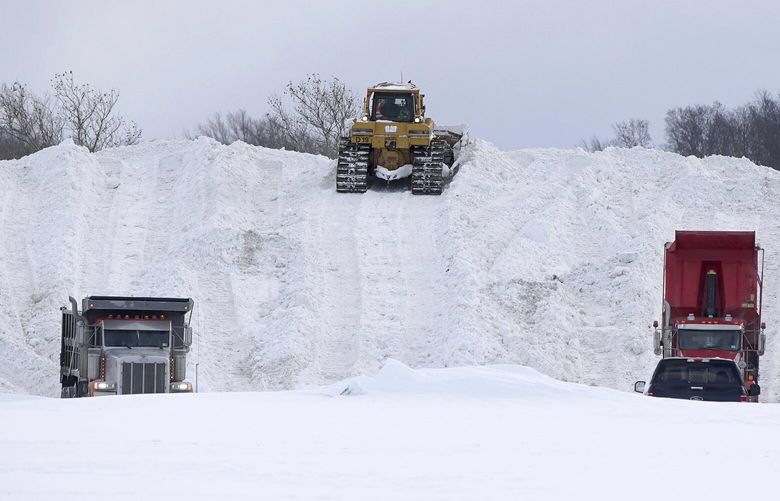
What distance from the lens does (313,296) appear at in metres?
28.7

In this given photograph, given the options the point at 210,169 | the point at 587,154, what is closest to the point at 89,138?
the point at 210,169

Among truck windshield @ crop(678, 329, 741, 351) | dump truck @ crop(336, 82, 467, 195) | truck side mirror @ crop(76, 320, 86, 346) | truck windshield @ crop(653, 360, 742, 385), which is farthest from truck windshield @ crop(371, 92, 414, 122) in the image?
truck windshield @ crop(653, 360, 742, 385)

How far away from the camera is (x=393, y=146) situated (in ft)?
119

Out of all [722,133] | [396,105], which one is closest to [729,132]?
[722,133]

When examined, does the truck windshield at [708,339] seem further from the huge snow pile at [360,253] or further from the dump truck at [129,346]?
the dump truck at [129,346]

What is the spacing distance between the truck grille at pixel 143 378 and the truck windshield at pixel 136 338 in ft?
1.91

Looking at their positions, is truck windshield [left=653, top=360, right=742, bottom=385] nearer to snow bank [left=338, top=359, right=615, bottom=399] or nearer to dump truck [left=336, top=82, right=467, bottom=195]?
snow bank [left=338, top=359, right=615, bottom=399]

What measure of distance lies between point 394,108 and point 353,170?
2.44 m

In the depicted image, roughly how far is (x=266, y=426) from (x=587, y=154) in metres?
27.5

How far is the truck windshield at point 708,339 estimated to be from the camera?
24.0 m

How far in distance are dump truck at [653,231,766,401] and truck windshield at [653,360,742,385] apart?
3.51m

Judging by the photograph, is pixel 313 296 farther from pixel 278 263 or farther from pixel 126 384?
pixel 126 384

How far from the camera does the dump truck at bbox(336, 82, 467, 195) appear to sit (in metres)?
35.8

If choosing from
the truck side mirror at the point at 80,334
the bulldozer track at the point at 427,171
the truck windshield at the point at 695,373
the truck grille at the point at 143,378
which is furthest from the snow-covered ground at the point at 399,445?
→ the bulldozer track at the point at 427,171
